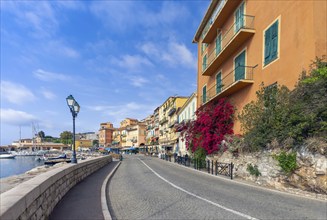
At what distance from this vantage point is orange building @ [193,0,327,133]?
12.2 meters

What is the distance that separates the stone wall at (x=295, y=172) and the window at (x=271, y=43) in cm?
604

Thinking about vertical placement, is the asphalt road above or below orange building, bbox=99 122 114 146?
above

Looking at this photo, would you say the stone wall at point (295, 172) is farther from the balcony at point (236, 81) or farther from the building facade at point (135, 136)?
the building facade at point (135, 136)

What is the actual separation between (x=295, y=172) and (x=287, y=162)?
469 millimetres

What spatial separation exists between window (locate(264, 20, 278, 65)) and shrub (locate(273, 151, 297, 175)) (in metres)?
6.67

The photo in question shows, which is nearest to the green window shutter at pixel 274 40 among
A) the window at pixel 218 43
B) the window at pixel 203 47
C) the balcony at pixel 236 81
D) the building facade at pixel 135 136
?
the balcony at pixel 236 81

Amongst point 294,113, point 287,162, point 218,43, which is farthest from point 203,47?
point 287,162

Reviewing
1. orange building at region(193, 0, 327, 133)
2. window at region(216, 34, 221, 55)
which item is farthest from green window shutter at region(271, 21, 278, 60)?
window at region(216, 34, 221, 55)

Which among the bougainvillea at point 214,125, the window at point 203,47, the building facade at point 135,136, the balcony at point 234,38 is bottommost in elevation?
the building facade at point 135,136

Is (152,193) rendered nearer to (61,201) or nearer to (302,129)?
(61,201)

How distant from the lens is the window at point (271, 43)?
1480 cm

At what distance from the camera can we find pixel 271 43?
15.3m

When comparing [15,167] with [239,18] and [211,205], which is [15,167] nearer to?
[239,18]

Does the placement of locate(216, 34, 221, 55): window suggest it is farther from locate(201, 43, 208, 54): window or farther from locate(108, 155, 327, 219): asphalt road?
locate(108, 155, 327, 219): asphalt road
